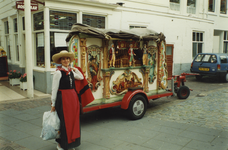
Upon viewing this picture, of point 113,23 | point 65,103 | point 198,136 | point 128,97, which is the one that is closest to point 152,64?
point 128,97

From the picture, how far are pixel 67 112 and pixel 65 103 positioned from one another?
0.56ft

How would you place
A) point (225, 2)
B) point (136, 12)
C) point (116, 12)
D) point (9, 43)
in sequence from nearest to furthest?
point (116, 12)
point (136, 12)
point (9, 43)
point (225, 2)

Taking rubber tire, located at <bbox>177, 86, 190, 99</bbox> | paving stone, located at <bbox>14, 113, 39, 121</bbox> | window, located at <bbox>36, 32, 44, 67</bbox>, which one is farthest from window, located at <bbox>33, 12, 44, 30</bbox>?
rubber tire, located at <bbox>177, 86, 190, 99</bbox>

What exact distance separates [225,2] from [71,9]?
1517 cm

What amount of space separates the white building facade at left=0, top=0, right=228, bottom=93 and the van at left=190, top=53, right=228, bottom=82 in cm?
184

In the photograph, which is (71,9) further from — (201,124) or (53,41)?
(201,124)

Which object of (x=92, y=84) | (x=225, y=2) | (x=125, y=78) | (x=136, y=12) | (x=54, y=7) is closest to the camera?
(x=92, y=84)

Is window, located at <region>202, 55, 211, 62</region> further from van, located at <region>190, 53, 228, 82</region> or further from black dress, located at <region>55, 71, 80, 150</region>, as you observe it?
black dress, located at <region>55, 71, 80, 150</region>

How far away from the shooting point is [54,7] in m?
9.30

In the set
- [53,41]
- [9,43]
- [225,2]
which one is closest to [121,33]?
[53,41]

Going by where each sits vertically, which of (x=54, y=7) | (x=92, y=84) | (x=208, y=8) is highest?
(x=208, y=8)

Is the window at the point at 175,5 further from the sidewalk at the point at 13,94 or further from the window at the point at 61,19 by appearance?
the sidewalk at the point at 13,94

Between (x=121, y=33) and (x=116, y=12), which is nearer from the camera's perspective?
(x=121, y=33)

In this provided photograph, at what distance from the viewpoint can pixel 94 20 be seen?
1083 cm
